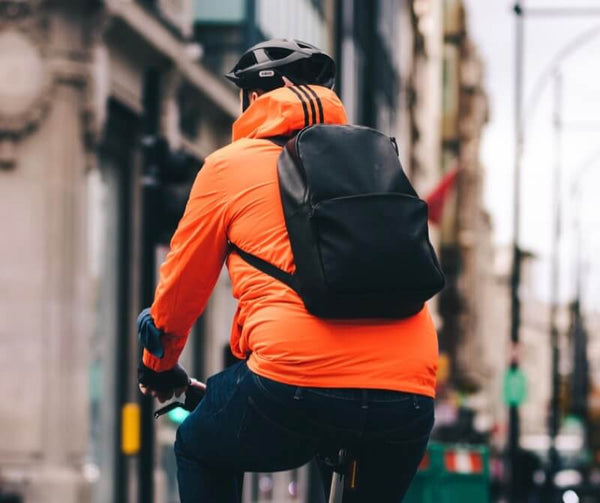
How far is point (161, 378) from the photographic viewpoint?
3.63 metres

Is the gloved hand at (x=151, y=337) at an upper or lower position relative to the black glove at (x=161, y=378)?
upper

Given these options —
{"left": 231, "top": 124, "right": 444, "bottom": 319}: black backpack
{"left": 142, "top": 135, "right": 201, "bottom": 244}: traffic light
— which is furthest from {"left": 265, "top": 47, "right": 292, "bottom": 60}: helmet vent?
{"left": 142, "top": 135, "right": 201, "bottom": 244}: traffic light

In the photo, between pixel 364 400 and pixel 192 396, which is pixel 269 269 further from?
pixel 192 396

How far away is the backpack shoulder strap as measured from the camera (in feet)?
10.9

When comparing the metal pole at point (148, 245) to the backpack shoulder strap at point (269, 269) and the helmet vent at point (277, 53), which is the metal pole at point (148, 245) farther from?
the backpack shoulder strap at point (269, 269)

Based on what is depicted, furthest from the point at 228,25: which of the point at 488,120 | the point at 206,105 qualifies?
the point at 488,120

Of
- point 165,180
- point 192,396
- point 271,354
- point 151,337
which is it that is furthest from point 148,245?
point 271,354

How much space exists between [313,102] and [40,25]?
1431cm

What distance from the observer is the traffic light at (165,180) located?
Answer: 9.19 metres

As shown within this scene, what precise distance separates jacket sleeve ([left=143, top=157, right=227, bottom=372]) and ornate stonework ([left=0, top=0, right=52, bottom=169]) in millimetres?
13942

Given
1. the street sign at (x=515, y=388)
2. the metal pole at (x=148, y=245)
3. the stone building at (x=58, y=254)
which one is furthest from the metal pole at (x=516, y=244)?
the metal pole at (x=148, y=245)

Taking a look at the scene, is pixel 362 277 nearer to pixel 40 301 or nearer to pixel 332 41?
pixel 332 41

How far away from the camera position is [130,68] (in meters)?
19.7

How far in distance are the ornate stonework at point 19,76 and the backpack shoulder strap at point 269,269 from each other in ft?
46.1
